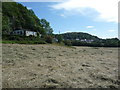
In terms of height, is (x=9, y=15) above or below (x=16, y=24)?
above

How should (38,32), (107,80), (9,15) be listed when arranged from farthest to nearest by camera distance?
(9,15)
(38,32)
(107,80)

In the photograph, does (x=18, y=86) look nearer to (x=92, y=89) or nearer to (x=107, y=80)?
(x=92, y=89)

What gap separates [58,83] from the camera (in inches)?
201

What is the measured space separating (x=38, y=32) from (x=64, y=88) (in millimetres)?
46369

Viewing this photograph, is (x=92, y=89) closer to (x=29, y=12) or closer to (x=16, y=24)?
(x=16, y=24)

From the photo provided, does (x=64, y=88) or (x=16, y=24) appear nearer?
(x=64, y=88)

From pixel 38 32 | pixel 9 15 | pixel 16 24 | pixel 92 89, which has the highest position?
pixel 9 15

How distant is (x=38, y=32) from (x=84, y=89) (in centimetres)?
4653

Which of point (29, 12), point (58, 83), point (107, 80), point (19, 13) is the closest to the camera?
point (58, 83)

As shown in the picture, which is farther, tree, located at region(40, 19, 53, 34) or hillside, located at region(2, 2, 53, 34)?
tree, located at region(40, 19, 53, 34)

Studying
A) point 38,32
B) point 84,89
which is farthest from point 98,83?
point 38,32

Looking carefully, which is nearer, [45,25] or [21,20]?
[21,20]

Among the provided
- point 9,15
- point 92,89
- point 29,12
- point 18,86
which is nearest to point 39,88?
point 18,86

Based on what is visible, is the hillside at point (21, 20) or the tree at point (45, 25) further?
the tree at point (45, 25)
